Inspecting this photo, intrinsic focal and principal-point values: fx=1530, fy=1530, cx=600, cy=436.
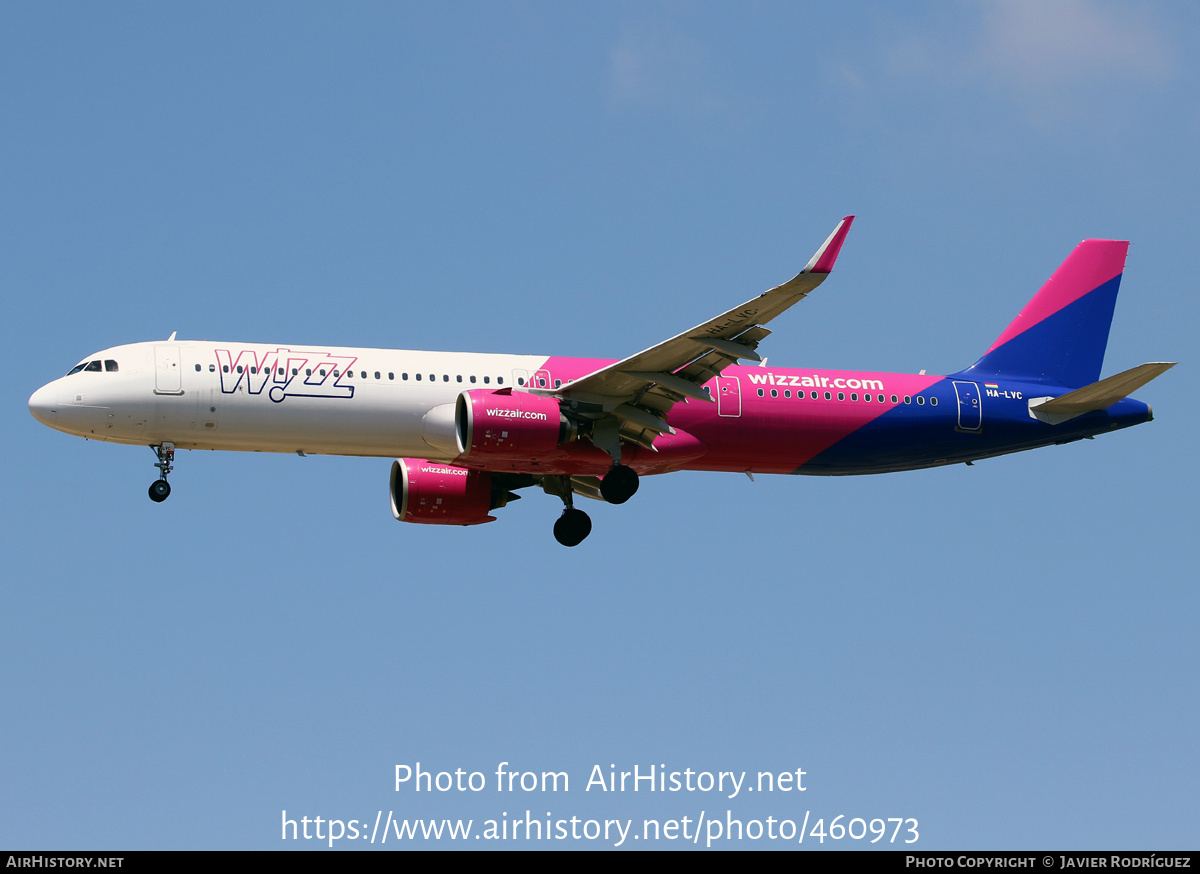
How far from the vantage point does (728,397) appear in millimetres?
36125

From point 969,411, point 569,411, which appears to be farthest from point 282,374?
point 969,411

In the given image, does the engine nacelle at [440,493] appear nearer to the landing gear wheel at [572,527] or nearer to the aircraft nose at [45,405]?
the landing gear wheel at [572,527]

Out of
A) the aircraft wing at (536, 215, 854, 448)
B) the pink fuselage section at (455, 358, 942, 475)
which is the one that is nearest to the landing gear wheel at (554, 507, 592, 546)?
the pink fuselage section at (455, 358, 942, 475)

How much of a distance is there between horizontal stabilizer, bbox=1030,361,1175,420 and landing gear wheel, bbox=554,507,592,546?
11.5m

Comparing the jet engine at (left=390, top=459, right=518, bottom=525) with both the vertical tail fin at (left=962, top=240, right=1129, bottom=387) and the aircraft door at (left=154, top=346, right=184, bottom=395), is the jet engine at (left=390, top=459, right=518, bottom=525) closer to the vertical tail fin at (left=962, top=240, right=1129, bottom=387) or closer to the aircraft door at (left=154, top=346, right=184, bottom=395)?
the aircraft door at (left=154, top=346, right=184, bottom=395)

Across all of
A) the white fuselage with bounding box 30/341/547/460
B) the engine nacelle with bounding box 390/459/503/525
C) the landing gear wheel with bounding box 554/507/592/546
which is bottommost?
the landing gear wheel with bounding box 554/507/592/546

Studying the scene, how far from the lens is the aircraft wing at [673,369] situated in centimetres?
3058

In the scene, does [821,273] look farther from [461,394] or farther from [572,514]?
[572,514]

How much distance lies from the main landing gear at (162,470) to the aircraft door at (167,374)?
4.43ft

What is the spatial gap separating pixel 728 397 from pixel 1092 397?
928cm

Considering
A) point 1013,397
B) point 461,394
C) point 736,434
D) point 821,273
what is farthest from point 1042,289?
point 461,394

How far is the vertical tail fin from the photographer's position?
39812mm

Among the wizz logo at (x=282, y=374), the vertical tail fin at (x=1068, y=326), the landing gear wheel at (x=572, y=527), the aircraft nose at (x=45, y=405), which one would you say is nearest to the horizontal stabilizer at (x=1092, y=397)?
the vertical tail fin at (x=1068, y=326)

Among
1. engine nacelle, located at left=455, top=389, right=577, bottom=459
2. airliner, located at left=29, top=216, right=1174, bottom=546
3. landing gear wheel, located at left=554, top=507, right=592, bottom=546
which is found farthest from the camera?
landing gear wheel, located at left=554, top=507, right=592, bottom=546
